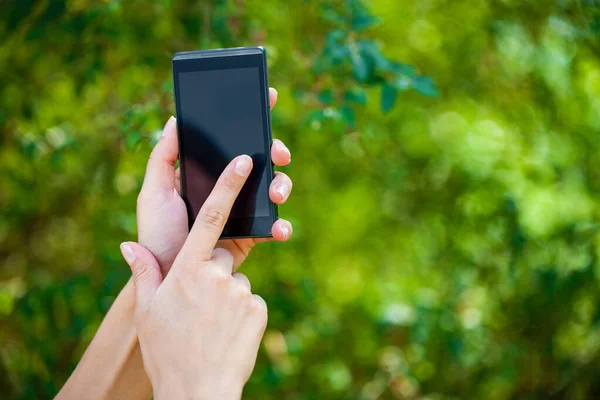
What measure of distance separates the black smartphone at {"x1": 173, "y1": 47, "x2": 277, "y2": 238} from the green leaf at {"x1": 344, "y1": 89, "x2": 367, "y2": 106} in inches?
20.6

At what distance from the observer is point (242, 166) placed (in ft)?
3.78

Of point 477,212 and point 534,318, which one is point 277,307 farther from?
point 534,318

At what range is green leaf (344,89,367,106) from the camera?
5.84ft

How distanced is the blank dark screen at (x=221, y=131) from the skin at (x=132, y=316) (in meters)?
0.13

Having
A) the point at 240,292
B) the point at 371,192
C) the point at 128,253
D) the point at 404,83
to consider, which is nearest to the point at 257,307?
the point at 240,292

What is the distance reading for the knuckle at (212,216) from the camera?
112 cm

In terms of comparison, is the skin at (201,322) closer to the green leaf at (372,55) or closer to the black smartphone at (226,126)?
the black smartphone at (226,126)

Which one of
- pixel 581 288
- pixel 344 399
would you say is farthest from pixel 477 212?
pixel 344 399

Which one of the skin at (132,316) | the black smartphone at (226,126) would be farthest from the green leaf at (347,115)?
the black smartphone at (226,126)

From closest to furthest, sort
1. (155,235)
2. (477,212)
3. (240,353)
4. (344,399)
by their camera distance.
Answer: (240,353) → (155,235) → (477,212) → (344,399)

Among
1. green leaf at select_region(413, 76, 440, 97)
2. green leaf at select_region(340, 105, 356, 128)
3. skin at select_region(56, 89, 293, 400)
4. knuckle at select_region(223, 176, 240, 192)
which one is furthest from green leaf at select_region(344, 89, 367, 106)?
knuckle at select_region(223, 176, 240, 192)

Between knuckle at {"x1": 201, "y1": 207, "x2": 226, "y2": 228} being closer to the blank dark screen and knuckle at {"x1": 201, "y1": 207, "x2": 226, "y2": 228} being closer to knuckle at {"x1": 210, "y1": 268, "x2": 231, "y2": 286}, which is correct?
knuckle at {"x1": 210, "y1": 268, "x2": 231, "y2": 286}

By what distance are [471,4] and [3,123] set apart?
2022 mm

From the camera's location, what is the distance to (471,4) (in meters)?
2.69
